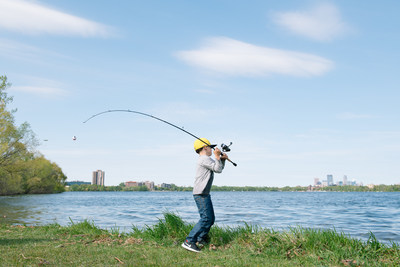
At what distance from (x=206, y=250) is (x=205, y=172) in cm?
145

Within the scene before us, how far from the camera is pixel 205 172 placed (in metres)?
6.91

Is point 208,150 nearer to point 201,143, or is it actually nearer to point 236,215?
point 201,143

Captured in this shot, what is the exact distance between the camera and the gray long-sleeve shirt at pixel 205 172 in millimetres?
6699

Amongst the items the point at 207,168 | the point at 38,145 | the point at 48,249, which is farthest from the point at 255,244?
the point at 38,145

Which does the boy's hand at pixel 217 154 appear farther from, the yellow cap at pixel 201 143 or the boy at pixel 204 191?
the yellow cap at pixel 201 143

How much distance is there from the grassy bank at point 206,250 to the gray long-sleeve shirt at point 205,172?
115 centimetres

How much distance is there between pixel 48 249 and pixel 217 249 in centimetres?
316

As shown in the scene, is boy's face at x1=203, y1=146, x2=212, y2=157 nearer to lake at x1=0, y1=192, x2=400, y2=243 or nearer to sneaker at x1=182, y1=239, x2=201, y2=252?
sneaker at x1=182, y1=239, x2=201, y2=252

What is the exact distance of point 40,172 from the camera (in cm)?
6881

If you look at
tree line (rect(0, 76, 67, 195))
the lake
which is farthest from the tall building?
the lake

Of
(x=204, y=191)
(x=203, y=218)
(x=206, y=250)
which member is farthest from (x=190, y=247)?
(x=204, y=191)

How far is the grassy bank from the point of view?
18.9 ft

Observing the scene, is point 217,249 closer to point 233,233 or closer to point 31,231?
point 233,233

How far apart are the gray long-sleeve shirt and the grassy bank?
45.3 inches
